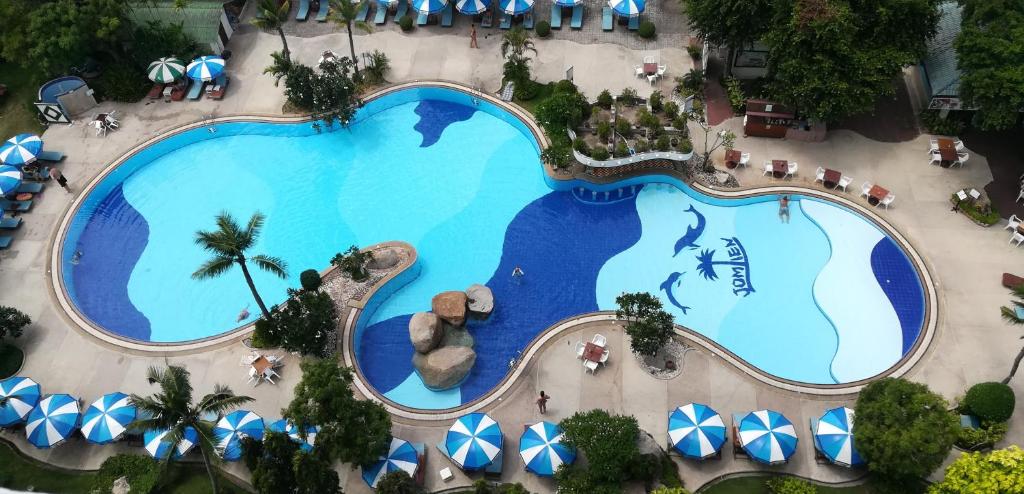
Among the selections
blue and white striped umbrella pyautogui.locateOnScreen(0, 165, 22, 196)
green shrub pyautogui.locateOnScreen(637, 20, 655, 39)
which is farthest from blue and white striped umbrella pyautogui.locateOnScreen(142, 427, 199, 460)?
green shrub pyautogui.locateOnScreen(637, 20, 655, 39)

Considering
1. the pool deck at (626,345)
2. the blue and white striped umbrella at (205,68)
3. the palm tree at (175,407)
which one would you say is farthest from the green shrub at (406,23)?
the palm tree at (175,407)

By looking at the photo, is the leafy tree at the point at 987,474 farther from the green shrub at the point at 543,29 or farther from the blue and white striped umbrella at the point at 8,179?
the blue and white striped umbrella at the point at 8,179

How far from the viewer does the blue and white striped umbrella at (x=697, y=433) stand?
26.5m

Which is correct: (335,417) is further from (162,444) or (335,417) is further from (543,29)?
(543,29)

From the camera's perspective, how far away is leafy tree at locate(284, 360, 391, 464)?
24.8 metres

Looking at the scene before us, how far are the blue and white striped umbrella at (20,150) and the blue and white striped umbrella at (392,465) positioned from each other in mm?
25542

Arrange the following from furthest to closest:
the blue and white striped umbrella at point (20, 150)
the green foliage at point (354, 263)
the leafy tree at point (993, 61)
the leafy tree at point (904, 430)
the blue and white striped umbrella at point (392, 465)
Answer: the blue and white striped umbrella at point (20, 150) < the green foliage at point (354, 263) < the leafy tree at point (993, 61) < the blue and white striped umbrella at point (392, 465) < the leafy tree at point (904, 430)

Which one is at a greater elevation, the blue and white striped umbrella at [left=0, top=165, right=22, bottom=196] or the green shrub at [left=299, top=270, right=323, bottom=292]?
the blue and white striped umbrella at [left=0, top=165, right=22, bottom=196]

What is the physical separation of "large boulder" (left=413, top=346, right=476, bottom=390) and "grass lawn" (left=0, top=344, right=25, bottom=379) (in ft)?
57.0

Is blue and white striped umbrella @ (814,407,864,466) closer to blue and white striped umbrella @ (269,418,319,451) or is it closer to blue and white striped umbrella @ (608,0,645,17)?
blue and white striped umbrella @ (269,418,319,451)

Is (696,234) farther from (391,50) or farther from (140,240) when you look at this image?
(140,240)

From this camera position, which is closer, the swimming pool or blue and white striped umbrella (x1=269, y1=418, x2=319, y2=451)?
blue and white striped umbrella (x1=269, y1=418, x2=319, y2=451)

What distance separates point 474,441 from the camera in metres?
26.6

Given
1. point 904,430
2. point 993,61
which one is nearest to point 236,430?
point 904,430
